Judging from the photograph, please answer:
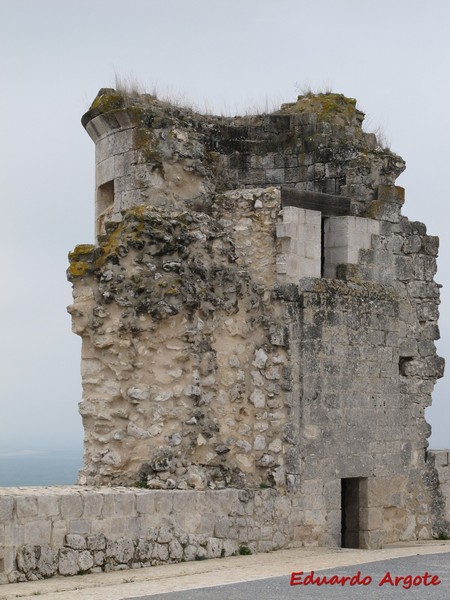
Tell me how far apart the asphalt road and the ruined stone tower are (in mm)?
2118

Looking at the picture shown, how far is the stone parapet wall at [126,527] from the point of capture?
405 inches

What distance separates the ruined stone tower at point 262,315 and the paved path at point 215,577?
0.89 m

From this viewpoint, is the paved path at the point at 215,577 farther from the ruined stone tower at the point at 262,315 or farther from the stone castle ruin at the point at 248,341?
the ruined stone tower at the point at 262,315

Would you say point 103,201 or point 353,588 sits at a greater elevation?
point 103,201

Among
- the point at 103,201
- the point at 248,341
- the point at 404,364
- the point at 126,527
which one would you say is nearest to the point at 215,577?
the point at 126,527

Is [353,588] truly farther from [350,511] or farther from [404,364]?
[404,364]

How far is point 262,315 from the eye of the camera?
13148 millimetres

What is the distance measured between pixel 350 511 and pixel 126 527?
3.59m

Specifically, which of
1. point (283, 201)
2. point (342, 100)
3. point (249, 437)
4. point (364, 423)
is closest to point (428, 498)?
point (364, 423)

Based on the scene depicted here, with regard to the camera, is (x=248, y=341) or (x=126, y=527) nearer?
(x=126, y=527)

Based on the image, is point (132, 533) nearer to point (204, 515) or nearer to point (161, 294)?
point (204, 515)

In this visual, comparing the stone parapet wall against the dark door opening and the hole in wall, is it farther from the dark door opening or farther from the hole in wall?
the hole in wall

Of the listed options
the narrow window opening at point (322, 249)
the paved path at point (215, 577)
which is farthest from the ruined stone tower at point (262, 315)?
the paved path at point (215, 577)

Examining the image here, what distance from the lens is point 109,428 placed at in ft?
40.3
